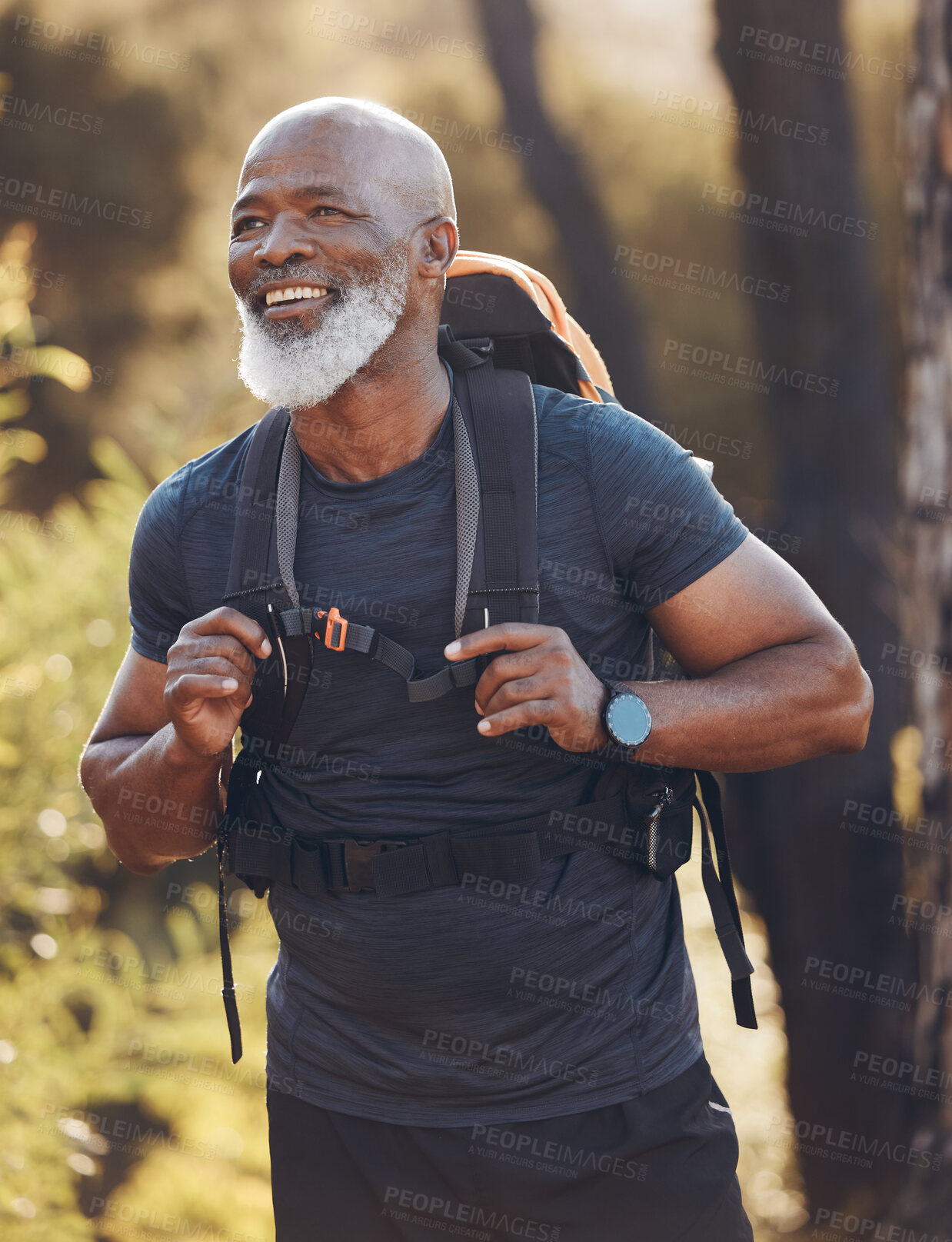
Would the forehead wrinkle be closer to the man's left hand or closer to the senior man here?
the senior man

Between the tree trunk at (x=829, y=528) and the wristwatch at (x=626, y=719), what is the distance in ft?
9.73

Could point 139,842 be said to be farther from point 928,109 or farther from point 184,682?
point 928,109

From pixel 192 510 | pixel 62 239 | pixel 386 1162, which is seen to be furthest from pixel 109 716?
pixel 62 239

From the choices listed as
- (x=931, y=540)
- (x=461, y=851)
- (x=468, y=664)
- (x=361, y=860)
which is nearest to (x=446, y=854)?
(x=461, y=851)

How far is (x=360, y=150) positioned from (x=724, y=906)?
1.39m

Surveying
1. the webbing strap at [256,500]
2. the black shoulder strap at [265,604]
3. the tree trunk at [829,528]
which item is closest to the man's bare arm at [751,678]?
the black shoulder strap at [265,604]

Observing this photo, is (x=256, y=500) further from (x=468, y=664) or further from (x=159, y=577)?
(x=468, y=664)

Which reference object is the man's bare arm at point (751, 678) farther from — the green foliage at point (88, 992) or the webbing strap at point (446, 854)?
the green foliage at point (88, 992)

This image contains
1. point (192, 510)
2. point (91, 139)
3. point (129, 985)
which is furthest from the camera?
point (91, 139)

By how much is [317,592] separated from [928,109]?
3.40 meters

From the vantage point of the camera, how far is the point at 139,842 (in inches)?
77.5

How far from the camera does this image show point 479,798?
173 cm

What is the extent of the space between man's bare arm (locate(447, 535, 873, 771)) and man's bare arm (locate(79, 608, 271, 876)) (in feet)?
1.64

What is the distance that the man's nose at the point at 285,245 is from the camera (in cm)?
175
